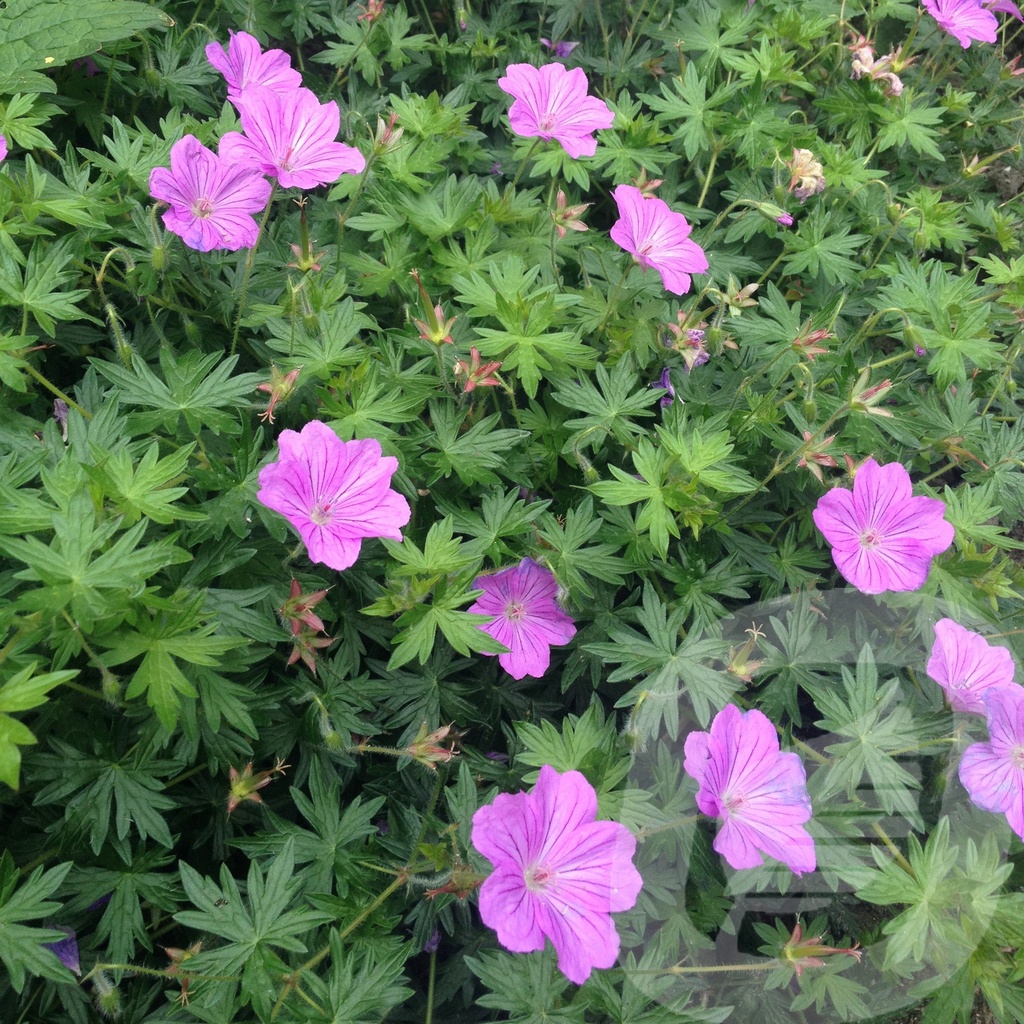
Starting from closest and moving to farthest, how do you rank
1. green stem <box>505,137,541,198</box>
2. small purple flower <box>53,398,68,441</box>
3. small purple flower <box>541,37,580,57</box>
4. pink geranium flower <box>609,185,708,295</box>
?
small purple flower <box>53,398,68,441</box> < pink geranium flower <box>609,185,708,295</box> < green stem <box>505,137,541,198</box> < small purple flower <box>541,37,580,57</box>

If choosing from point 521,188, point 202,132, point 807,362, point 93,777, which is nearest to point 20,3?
point 202,132

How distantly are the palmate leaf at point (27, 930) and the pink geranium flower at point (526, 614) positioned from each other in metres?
1.08

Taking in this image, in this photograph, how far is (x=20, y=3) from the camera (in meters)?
2.63

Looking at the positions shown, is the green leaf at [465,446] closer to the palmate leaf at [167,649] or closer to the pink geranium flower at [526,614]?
the pink geranium flower at [526,614]

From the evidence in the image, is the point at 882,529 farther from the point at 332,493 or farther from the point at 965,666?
the point at 332,493

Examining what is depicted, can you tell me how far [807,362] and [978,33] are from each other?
156 cm

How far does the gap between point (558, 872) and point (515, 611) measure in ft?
2.44

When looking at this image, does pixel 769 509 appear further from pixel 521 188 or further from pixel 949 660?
pixel 521 188

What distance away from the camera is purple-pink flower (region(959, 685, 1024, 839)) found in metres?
1.89

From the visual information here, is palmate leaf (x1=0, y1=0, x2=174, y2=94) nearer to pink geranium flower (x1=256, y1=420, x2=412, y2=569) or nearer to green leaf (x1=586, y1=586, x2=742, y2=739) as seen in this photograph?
pink geranium flower (x1=256, y1=420, x2=412, y2=569)

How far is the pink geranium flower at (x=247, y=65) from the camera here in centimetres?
254

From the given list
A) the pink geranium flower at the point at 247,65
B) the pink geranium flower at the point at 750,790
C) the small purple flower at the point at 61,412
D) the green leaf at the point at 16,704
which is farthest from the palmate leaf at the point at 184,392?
the pink geranium flower at the point at 750,790

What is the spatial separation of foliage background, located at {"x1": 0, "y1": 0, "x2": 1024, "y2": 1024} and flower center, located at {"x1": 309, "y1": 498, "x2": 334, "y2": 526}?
123 millimetres

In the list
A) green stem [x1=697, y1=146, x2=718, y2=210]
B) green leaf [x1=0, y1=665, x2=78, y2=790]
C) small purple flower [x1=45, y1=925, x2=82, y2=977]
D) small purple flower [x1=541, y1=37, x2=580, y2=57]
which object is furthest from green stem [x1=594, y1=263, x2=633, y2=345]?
small purple flower [x1=45, y1=925, x2=82, y2=977]
